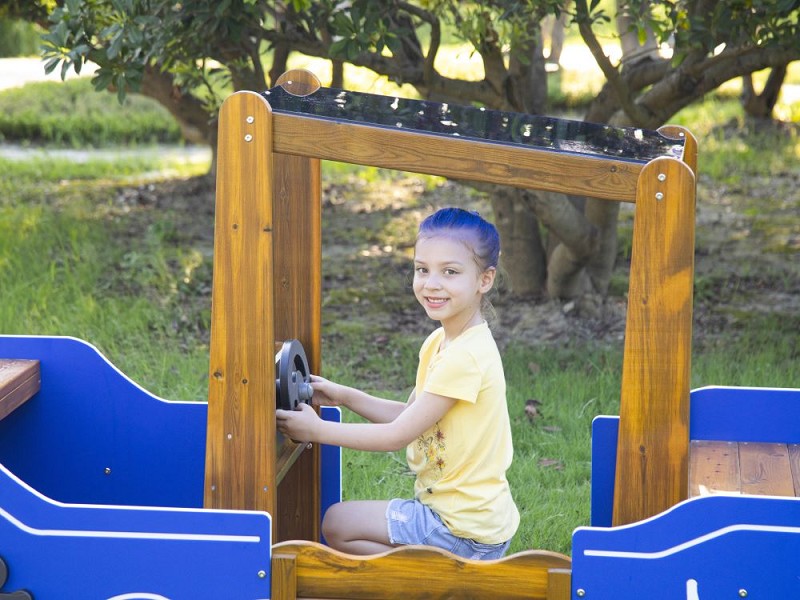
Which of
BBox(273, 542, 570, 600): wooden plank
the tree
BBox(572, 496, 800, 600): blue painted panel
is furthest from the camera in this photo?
the tree

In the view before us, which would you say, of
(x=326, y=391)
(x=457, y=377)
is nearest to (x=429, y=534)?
(x=457, y=377)

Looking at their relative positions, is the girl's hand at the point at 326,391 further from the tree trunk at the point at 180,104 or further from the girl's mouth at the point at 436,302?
the tree trunk at the point at 180,104

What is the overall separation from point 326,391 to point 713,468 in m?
0.96

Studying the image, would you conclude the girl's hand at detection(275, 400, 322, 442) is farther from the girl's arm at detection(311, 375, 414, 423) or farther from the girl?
the girl's arm at detection(311, 375, 414, 423)

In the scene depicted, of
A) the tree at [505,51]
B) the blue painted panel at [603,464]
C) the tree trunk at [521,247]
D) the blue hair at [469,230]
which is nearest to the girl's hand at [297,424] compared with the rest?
the blue hair at [469,230]

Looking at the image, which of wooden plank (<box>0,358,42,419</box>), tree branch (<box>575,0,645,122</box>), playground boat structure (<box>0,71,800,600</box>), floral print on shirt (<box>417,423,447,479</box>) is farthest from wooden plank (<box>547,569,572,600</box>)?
tree branch (<box>575,0,645,122</box>)

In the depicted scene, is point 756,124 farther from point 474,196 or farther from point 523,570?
point 523,570

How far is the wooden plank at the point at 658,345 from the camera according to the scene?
2.10 m

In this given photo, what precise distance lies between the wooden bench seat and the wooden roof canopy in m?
0.39

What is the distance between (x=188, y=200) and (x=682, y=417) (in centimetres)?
543

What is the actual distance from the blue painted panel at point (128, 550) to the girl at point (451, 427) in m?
0.30

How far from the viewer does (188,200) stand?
23.6ft

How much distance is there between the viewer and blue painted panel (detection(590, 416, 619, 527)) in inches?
108

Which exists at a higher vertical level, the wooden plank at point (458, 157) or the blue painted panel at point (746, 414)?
the wooden plank at point (458, 157)
